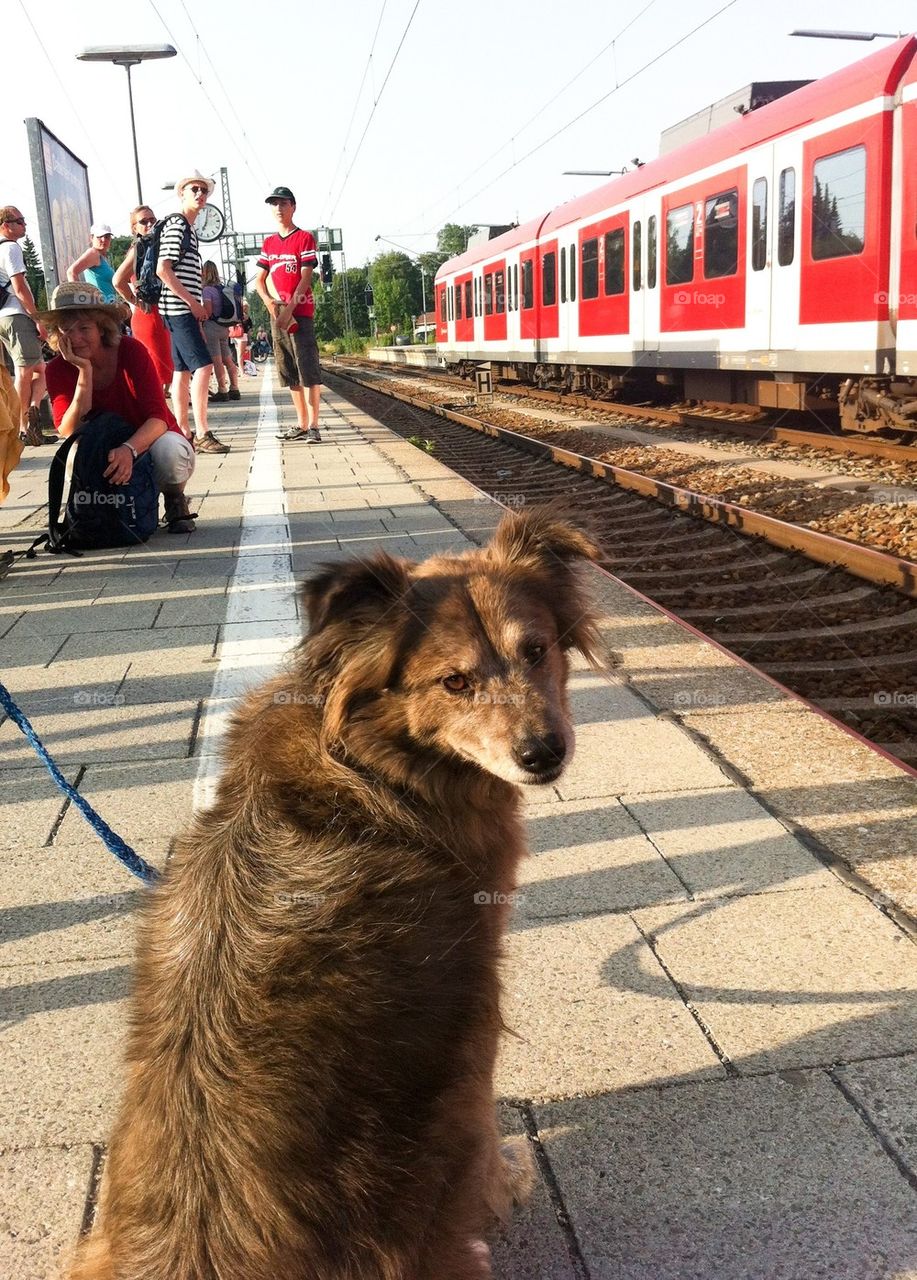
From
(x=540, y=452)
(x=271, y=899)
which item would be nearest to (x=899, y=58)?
(x=540, y=452)

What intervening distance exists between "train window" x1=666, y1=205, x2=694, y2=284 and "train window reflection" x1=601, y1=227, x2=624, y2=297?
2.46m

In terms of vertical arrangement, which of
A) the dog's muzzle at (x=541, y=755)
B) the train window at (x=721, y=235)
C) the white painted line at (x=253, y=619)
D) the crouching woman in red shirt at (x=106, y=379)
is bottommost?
the white painted line at (x=253, y=619)

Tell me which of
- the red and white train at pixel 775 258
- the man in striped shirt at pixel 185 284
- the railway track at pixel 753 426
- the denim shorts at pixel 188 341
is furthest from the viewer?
the railway track at pixel 753 426

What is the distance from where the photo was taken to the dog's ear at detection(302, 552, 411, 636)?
2387mm

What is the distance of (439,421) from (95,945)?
20569 millimetres

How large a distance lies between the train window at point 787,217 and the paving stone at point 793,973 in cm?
1322

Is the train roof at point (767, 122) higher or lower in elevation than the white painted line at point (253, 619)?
higher

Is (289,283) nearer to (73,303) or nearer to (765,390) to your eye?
(73,303)

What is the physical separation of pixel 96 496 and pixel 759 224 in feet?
35.6

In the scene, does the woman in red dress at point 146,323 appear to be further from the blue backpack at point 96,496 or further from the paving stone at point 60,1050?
the paving stone at point 60,1050

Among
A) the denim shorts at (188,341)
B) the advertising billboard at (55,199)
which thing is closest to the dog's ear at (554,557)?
the denim shorts at (188,341)

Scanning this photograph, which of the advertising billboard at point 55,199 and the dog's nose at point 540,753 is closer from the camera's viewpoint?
the dog's nose at point 540,753

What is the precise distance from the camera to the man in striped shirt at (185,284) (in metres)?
11.3

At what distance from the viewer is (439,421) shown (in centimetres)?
2302
